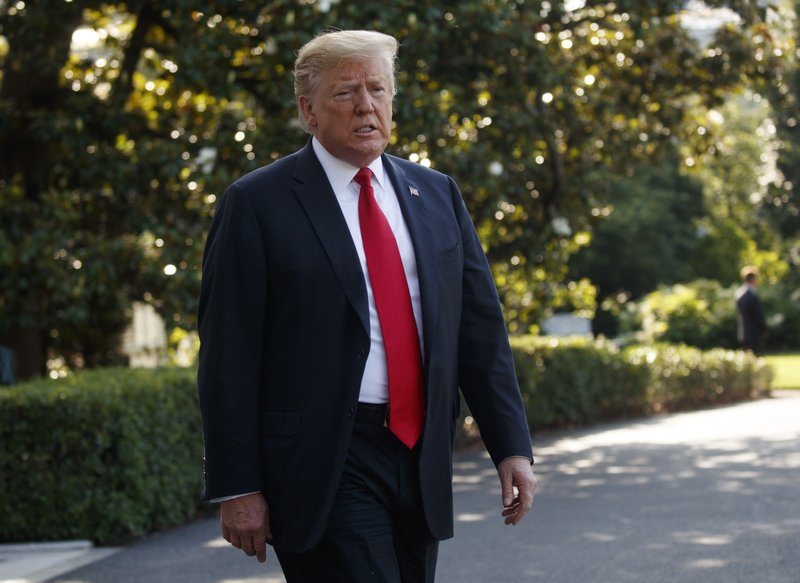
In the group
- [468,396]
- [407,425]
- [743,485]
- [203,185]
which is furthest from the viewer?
[203,185]

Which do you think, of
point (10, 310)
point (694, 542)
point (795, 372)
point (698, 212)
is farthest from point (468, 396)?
point (698, 212)

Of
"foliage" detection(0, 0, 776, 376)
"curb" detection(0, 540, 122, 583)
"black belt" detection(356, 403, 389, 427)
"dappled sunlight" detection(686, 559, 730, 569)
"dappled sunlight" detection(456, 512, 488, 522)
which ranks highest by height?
"foliage" detection(0, 0, 776, 376)

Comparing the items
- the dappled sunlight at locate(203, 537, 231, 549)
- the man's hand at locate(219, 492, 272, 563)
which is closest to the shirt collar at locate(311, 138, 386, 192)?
the man's hand at locate(219, 492, 272, 563)

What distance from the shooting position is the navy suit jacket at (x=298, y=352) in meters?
3.32

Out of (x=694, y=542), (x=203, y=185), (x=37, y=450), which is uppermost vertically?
(x=203, y=185)

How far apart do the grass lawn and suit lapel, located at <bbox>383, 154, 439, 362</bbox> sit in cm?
2092

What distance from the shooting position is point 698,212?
5147cm

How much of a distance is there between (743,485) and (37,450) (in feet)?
15.7

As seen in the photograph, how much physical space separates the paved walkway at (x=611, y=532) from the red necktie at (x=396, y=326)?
3568 millimetres

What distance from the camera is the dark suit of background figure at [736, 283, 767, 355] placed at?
74.2ft

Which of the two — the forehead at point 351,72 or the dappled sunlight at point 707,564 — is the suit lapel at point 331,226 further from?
the dappled sunlight at point 707,564

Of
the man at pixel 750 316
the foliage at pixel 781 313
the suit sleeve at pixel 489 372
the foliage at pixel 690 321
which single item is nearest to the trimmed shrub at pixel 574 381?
the man at pixel 750 316

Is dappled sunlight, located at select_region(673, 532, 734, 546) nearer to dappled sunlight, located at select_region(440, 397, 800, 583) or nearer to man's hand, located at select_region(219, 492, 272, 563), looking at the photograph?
dappled sunlight, located at select_region(440, 397, 800, 583)

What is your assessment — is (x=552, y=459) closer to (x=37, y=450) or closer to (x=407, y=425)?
(x=37, y=450)
